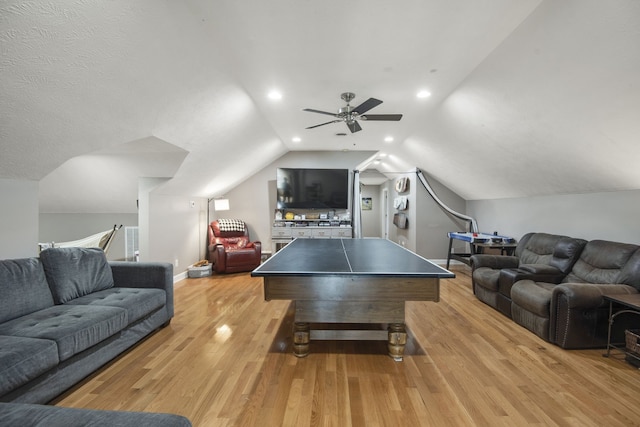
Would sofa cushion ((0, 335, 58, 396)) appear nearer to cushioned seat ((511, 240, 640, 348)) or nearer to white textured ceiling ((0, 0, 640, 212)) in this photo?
white textured ceiling ((0, 0, 640, 212))

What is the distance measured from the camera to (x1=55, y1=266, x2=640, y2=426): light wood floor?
70.2 inches

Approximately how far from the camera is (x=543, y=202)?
4344 mm

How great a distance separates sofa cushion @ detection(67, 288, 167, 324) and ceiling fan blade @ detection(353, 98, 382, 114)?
279cm

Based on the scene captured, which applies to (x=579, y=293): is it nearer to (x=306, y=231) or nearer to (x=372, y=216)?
(x=306, y=231)

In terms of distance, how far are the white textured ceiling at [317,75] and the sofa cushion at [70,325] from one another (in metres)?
1.30

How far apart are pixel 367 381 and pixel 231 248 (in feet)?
14.6

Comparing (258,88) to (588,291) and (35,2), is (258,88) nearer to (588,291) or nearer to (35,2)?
(35,2)

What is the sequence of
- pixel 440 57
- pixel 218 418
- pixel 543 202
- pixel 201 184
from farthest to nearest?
pixel 201 184
pixel 543 202
pixel 440 57
pixel 218 418

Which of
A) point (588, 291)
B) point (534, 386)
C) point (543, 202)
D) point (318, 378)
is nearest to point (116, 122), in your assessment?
point (318, 378)

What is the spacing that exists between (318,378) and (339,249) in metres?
1.52

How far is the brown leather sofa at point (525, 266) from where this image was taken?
3.32 meters

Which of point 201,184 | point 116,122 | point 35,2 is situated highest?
point 35,2

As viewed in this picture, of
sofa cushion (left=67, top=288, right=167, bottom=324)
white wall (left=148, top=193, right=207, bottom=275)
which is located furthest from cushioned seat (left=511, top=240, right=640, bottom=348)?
white wall (left=148, top=193, right=207, bottom=275)

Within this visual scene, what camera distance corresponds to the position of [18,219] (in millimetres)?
2670
